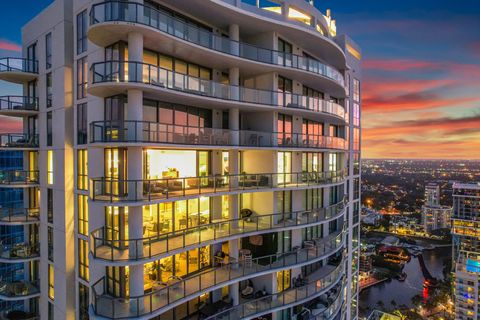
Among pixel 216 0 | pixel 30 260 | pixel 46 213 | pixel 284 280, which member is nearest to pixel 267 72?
pixel 216 0

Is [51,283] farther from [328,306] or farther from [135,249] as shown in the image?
[328,306]

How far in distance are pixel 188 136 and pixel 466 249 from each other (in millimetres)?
97162

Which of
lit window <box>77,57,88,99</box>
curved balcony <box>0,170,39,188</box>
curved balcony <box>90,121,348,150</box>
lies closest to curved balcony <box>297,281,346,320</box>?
curved balcony <box>90,121,348,150</box>

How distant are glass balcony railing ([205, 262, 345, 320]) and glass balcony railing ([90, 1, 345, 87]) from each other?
1280cm

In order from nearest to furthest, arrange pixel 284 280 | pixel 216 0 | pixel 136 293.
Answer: pixel 136 293 → pixel 216 0 → pixel 284 280

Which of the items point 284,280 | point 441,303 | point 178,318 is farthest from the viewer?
point 441,303

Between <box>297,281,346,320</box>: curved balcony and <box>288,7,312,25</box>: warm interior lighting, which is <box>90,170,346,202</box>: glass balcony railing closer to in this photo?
<box>297,281,346,320</box>: curved balcony

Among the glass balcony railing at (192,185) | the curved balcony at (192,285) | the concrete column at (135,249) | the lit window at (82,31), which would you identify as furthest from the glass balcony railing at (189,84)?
the curved balcony at (192,285)

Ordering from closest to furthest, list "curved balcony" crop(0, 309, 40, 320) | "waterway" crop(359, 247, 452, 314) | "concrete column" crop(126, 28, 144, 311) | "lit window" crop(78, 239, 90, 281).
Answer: "concrete column" crop(126, 28, 144, 311)
"lit window" crop(78, 239, 90, 281)
"curved balcony" crop(0, 309, 40, 320)
"waterway" crop(359, 247, 452, 314)

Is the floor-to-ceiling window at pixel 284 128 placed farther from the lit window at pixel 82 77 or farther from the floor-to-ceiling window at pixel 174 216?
the lit window at pixel 82 77

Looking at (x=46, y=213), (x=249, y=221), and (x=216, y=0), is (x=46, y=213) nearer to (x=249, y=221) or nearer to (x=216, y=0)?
(x=249, y=221)

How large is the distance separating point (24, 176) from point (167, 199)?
13.7 metres

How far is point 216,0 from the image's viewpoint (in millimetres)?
13078

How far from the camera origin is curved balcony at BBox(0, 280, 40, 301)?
59.5 ft
